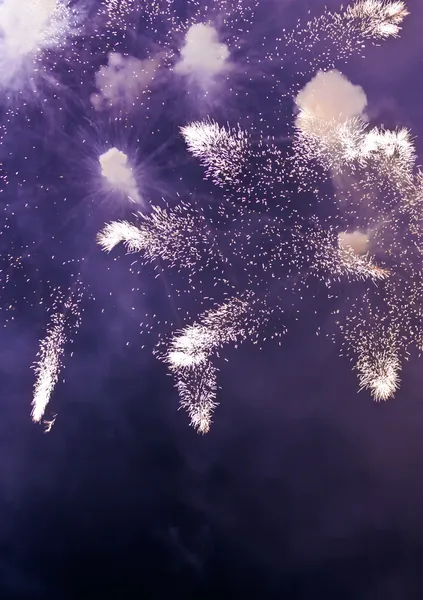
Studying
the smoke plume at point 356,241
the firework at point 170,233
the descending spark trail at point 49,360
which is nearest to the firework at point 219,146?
the firework at point 170,233

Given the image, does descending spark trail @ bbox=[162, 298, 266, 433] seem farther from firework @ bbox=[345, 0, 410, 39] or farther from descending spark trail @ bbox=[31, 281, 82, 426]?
firework @ bbox=[345, 0, 410, 39]

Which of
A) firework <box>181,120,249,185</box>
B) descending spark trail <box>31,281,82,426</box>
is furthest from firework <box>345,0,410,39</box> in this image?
descending spark trail <box>31,281,82,426</box>

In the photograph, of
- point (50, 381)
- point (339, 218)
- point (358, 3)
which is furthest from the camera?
point (50, 381)

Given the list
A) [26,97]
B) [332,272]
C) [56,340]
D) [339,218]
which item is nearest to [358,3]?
[339,218]

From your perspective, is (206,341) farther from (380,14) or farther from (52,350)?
(380,14)

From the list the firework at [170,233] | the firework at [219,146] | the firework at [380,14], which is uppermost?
the firework at [380,14]

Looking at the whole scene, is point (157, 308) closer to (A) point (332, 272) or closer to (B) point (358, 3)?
(A) point (332, 272)

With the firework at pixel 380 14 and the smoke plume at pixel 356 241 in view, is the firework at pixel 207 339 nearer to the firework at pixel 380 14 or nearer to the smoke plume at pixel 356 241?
the smoke plume at pixel 356 241

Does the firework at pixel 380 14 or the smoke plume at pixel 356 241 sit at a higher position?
the firework at pixel 380 14

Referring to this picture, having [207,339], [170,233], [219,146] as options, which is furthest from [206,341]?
[219,146]

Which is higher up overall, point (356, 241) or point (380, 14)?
point (380, 14)

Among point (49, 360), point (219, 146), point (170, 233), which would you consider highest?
point (219, 146)
